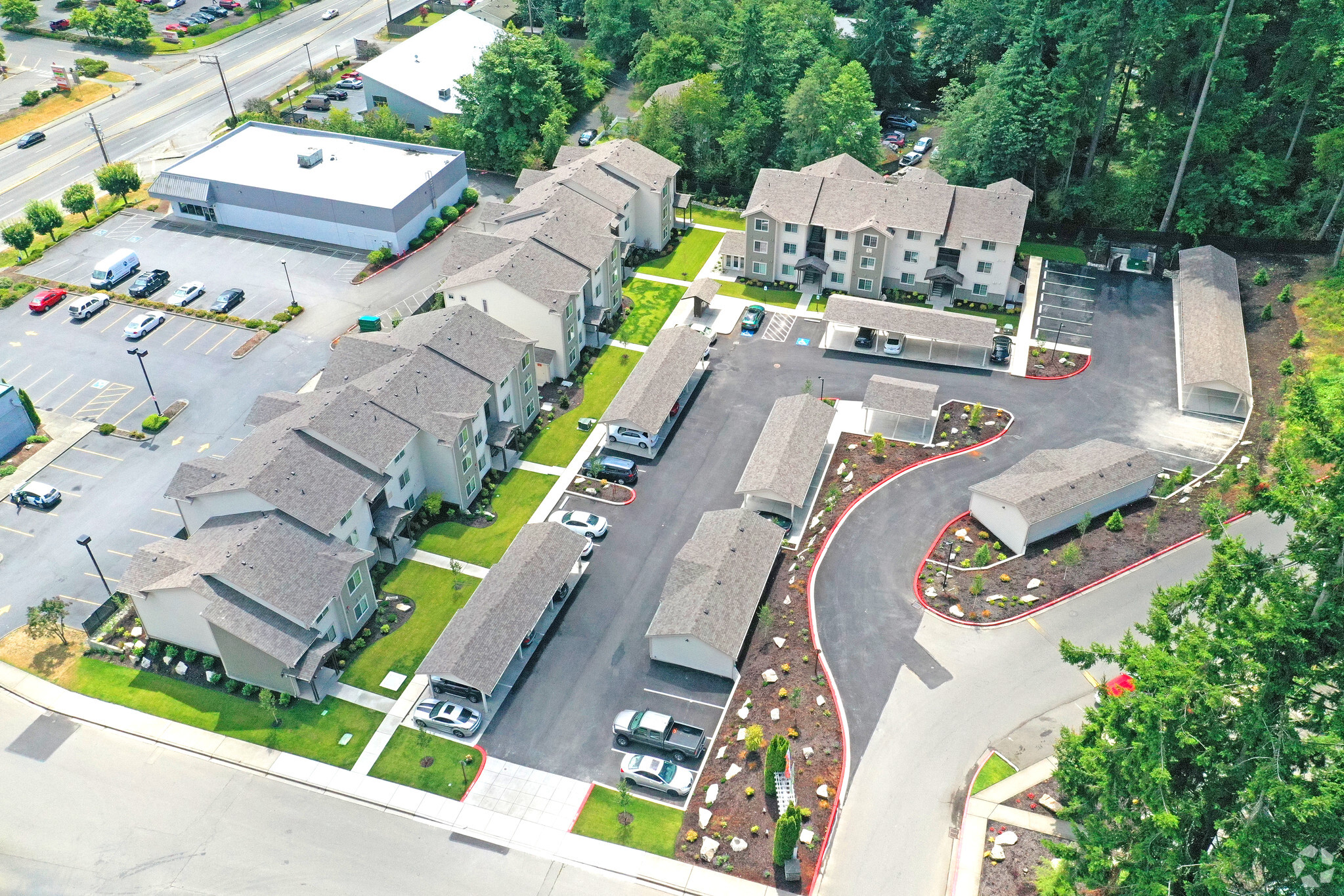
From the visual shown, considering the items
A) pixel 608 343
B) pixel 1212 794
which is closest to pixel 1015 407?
pixel 608 343

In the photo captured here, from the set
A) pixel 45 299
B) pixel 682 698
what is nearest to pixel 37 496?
pixel 45 299

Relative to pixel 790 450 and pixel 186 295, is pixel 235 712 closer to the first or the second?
pixel 790 450

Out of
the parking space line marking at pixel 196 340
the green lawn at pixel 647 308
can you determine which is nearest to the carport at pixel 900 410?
the green lawn at pixel 647 308

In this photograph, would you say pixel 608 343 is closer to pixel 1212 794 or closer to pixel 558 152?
pixel 558 152

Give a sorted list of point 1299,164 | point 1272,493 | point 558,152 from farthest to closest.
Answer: point 558,152, point 1299,164, point 1272,493

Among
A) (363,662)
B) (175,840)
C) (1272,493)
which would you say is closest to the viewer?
(1272,493)

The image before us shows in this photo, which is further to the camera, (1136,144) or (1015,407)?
(1136,144)

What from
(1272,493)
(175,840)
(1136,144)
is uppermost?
(1272,493)

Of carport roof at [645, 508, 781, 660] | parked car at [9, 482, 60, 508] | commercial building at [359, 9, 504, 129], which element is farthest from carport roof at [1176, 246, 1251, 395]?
parked car at [9, 482, 60, 508]
